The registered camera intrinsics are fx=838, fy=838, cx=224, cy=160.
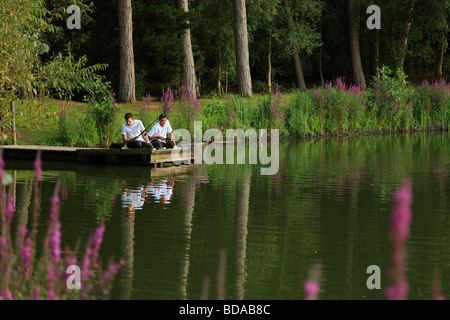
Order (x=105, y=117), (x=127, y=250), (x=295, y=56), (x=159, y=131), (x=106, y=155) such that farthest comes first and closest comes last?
(x=295, y=56)
(x=105, y=117)
(x=159, y=131)
(x=106, y=155)
(x=127, y=250)

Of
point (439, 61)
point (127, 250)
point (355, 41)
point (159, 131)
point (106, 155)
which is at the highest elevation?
point (355, 41)

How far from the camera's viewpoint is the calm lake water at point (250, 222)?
832cm

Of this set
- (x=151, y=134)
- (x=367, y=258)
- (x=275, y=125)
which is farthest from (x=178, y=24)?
(x=367, y=258)

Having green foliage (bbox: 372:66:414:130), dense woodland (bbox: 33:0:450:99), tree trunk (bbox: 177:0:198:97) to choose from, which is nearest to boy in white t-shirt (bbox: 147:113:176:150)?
dense woodland (bbox: 33:0:450:99)

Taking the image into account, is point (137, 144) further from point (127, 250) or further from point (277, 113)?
point (127, 250)

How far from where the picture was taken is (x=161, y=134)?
67.3ft

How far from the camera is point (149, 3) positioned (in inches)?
1364

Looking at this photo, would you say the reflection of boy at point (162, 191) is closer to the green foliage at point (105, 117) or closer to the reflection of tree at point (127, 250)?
the reflection of tree at point (127, 250)

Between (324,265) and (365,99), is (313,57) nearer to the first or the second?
(365,99)

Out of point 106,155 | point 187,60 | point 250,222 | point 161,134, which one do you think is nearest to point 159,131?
point 161,134

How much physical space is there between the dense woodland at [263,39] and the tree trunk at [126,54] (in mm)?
1231

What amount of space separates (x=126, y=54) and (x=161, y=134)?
11898mm

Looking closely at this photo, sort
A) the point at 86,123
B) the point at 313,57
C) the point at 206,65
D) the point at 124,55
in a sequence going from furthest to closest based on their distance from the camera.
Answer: the point at 313,57, the point at 206,65, the point at 124,55, the point at 86,123
